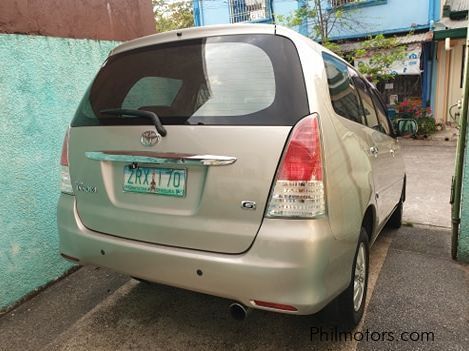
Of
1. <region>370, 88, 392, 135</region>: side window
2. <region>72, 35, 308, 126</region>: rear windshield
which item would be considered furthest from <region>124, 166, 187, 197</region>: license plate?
<region>370, 88, 392, 135</region>: side window

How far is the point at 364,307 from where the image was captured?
2.60m

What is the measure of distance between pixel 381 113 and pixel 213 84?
2.17 metres

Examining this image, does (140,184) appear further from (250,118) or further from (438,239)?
(438,239)

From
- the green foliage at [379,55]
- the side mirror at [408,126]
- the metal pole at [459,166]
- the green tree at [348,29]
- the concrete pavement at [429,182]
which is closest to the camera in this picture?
the metal pole at [459,166]

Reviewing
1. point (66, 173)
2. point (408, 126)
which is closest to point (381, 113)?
point (408, 126)

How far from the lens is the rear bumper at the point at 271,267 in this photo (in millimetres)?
1721

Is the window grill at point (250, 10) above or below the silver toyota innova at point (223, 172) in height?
above

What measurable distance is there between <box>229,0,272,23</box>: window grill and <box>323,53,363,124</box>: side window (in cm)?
1113

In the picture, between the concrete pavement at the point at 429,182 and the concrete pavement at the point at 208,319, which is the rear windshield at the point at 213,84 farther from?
the concrete pavement at the point at 429,182

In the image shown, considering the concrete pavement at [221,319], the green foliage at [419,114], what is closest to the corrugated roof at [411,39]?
the green foliage at [419,114]

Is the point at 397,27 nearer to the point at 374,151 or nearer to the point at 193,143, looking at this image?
the point at 374,151

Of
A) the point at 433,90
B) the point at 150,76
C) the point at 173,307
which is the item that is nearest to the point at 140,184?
the point at 150,76

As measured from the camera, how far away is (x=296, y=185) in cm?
175

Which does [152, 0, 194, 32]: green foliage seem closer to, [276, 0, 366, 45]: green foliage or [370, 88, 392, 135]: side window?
[276, 0, 366, 45]: green foliage
